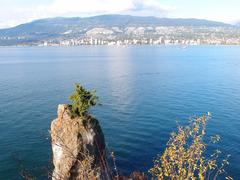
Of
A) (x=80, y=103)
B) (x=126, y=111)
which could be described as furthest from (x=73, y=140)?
(x=126, y=111)

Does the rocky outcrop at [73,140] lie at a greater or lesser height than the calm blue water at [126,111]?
greater

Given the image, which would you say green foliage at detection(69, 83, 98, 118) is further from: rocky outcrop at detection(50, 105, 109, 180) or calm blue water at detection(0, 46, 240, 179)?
calm blue water at detection(0, 46, 240, 179)

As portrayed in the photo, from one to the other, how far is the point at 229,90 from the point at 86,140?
8188 cm

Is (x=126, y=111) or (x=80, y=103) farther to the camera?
(x=126, y=111)

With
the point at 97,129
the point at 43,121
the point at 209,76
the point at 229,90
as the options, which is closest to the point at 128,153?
the point at 97,129

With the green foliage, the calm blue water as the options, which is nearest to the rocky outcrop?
the green foliage

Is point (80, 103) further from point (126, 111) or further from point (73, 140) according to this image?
point (126, 111)

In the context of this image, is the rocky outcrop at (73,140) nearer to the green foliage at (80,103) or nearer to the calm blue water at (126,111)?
the green foliage at (80,103)

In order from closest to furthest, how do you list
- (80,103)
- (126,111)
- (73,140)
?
1. (73,140)
2. (80,103)
3. (126,111)


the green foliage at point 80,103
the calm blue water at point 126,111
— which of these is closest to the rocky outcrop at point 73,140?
the green foliage at point 80,103

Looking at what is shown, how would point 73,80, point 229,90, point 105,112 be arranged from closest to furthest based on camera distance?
point 105,112 < point 229,90 < point 73,80

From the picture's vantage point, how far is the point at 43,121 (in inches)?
2876

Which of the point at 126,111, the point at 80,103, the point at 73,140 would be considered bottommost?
the point at 126,111

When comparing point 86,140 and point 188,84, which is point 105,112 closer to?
point 86,140
